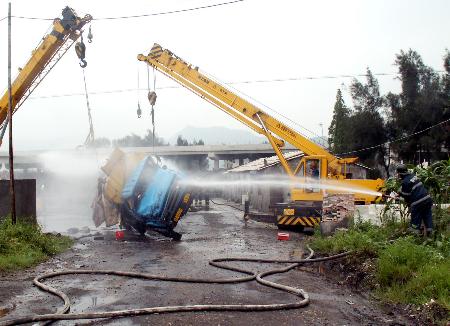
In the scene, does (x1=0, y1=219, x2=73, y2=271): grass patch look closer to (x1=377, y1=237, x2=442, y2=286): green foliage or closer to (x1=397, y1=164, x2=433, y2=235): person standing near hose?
(x1=377, y1=237, x2=442, y2=286): green foliage

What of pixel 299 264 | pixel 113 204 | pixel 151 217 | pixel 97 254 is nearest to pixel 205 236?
pixel 151 217

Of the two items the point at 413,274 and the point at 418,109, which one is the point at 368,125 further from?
the point at 413,274

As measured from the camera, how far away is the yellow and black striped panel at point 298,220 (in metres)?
17.1

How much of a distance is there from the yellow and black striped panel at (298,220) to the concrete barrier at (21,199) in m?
8.47

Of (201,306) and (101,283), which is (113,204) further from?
(201,306)

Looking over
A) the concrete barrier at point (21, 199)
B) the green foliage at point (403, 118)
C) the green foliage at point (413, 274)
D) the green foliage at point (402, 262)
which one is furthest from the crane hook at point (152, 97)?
the green foliage at point (403, 118)

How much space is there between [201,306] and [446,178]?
25.4 ft

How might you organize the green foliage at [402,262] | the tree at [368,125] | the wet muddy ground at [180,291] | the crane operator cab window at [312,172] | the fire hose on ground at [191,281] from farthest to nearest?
the tree at [368,125], the crane operator cab window at [312,172], the green foliage at [402,262], the wet muddy ground at [180,291], the fire hose on ground at [191,281]

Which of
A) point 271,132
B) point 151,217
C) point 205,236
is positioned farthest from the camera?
point 271,132

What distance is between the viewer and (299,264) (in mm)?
10586

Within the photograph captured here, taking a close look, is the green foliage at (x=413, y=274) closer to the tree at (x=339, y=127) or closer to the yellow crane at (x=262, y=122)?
the yellow crane at (x=262, y=122)

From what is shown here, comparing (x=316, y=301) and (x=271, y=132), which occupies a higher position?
(x=271, y=132)

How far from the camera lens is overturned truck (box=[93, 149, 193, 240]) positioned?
1530cm

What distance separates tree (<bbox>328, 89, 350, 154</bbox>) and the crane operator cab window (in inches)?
959
